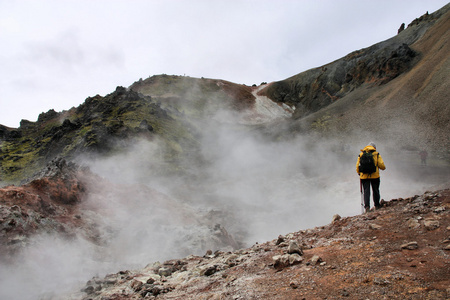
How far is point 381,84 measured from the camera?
39500mm

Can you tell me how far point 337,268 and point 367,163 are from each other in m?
3.81

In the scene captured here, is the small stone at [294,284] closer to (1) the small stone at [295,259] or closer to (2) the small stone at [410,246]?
(1) the small stone at [295,259]

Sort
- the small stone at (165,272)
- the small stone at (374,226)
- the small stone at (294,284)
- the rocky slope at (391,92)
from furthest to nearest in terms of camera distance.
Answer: the rocky slope at (391,92)
the small stone at (165,272)
the small stone at (374,226)
the small stone at (294,284)

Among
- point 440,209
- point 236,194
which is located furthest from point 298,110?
point 440,209

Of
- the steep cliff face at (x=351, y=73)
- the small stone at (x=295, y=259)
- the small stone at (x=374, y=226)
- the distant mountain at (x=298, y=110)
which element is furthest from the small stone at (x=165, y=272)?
the steep cliff face at (x=351, y=73)

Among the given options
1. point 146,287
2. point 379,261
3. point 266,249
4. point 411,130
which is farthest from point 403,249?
point 411,130

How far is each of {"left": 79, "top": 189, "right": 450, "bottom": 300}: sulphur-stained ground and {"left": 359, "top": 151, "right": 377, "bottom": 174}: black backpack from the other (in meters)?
0.88

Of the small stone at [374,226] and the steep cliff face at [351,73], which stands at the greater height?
the steep cliff face at [351,73]

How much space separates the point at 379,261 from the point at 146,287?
14.2ft

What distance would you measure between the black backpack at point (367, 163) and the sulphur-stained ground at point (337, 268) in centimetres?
88

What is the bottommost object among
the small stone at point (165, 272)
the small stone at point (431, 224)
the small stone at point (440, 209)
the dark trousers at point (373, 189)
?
the small stone at point (165, 272)

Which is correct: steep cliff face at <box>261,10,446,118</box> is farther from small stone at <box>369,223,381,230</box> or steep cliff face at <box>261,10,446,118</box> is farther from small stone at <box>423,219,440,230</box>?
small stone at <box>423,219,440,230</box>

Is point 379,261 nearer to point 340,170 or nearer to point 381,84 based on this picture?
point 340,170

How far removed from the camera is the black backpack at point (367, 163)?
721 centimetres
